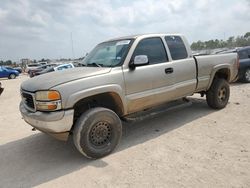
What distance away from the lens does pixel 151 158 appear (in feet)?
13.4

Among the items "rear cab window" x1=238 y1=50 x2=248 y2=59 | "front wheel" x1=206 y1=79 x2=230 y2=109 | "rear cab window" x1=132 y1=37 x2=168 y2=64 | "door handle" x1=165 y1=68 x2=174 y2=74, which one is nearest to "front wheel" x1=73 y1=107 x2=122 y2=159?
"rear cab window" x1=132 y1=37 x2=168 y2=64

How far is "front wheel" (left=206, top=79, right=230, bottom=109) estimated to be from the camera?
648cm

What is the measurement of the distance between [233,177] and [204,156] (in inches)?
26.9

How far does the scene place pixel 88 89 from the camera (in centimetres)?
399

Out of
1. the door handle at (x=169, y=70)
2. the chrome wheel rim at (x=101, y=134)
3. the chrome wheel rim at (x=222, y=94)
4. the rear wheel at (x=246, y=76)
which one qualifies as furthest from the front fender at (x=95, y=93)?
the rear wheel at (x=246, y=76)

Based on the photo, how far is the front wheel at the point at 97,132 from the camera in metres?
3.99

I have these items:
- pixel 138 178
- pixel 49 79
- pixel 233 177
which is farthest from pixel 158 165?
pixel 49 79

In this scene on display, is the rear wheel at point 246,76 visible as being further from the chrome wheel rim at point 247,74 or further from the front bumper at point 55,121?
the front bumper at point 55,121

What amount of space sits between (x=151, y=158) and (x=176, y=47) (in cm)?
265

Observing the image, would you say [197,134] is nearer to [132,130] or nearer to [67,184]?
[132,130]

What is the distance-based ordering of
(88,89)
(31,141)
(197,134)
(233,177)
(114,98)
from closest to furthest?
1. (233,177)
2. (88,89)
3. (114,98)
4. (197,134)
5. (31,141)

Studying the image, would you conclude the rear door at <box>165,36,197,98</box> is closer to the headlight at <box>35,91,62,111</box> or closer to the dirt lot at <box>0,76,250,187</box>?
the dirt lot at <box>0,76,250,187</box>

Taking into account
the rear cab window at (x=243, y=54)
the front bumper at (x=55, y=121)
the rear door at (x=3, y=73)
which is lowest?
the rear door at (x=3, y=73)

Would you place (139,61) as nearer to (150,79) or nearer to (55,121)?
(150,79)
